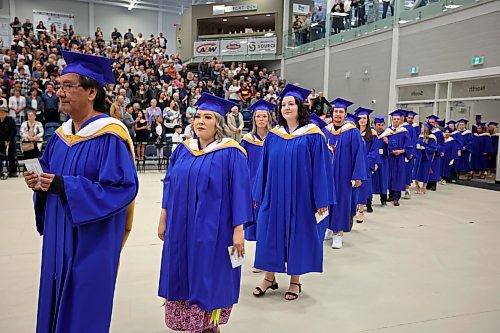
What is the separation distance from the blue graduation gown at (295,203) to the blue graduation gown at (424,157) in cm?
747

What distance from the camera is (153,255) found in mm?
5031

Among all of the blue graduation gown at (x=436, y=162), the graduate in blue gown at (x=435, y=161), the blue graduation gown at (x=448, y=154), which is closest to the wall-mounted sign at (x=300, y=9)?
the blue graduation gown at (x=448, y=154)

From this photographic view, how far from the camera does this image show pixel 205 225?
2.66m

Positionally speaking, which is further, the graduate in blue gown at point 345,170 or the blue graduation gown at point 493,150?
the blue graduation gown at point 493,150

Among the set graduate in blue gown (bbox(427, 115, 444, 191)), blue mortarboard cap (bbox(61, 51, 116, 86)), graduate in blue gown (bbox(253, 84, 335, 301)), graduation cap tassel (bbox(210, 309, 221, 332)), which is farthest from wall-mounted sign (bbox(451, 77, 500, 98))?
blue mortarboard cap (bbox(61, 51, 116, 86))

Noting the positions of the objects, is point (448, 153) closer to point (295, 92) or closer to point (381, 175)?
point (381, 175)

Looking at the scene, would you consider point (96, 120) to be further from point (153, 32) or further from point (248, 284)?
point (153, 32)

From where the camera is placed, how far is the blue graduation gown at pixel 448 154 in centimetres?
1191

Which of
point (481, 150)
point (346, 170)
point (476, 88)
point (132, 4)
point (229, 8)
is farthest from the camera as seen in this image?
point (132, 4)

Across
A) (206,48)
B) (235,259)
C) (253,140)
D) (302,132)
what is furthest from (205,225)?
(206,48)

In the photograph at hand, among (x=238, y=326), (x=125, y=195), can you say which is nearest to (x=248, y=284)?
(x=238, y=326)

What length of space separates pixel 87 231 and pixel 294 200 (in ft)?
6.83

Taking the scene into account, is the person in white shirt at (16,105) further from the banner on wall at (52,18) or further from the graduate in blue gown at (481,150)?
the banner on wall at (52,18)

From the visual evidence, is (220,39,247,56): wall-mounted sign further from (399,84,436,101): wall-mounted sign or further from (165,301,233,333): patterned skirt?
(165,301,233,333): patterned skirt
